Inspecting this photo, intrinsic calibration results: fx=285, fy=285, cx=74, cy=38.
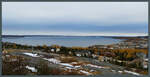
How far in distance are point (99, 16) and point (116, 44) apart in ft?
1.26

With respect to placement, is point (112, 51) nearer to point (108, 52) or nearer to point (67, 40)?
point (108, 52)

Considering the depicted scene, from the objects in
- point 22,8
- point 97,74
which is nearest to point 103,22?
point 97,74

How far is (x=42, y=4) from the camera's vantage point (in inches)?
130

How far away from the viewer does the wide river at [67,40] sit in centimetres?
→ 331

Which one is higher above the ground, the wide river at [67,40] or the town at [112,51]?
the wide river at [67,40]

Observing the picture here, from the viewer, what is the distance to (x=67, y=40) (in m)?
3.32

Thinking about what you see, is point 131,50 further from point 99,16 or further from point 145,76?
point 99,16

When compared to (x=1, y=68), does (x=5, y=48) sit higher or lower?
higher

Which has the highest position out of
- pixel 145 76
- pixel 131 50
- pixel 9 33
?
pixel 9 33

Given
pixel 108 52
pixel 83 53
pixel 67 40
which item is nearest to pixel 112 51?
pixel 108 52

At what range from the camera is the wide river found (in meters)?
3.31

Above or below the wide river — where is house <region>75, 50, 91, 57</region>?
below

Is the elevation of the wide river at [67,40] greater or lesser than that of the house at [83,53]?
greater

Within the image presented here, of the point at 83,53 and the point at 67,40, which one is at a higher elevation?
the point at 67,40
